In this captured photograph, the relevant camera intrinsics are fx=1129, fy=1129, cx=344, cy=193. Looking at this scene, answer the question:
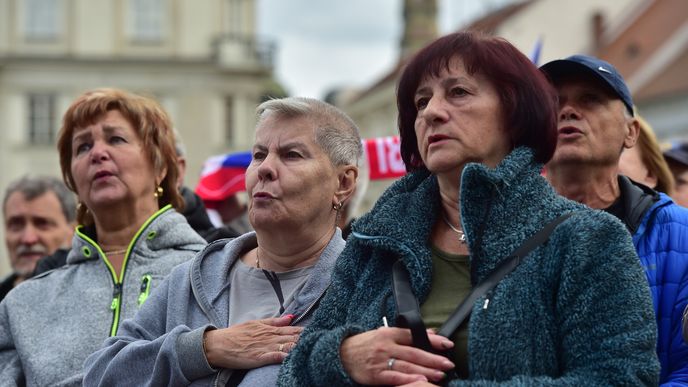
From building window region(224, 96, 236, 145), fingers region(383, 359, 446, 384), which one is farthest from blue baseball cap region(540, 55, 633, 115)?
building window region(224, 96, 236, 145)

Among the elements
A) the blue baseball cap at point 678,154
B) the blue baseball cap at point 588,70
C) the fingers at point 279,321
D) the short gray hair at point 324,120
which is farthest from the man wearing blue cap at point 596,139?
the blue baseball cap at point 678,154

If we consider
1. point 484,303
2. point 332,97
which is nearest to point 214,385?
point 484,303

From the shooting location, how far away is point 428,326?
313cm

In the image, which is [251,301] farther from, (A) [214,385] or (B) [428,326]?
(B) [428,326]

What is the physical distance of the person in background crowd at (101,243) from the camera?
174 inches

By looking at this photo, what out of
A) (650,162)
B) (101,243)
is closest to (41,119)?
(101,243)

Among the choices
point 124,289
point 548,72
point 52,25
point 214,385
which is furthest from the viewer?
point 52,25

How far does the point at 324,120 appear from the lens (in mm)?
3873

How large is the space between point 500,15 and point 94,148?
1702 inches

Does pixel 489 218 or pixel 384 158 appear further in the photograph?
pixel 384 158

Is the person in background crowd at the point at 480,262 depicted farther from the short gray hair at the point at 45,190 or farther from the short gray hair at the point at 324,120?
the short gray hair at the point at 45,190

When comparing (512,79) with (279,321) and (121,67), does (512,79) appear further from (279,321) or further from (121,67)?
(121,67)

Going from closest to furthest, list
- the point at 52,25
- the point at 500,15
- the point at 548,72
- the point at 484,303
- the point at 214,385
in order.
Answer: the point at 484,303
the point at 214,385
the point at 548,72
the point at 52,25
the point at 500,15

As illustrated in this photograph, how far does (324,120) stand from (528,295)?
1185mm
